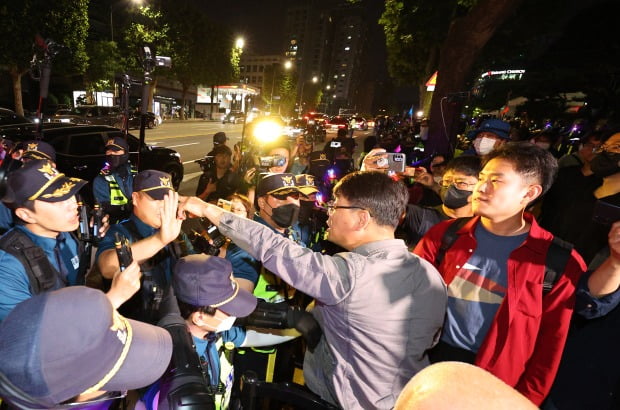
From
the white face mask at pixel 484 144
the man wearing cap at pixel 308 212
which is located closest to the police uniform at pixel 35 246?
the man wearing cap at pixel 308 212

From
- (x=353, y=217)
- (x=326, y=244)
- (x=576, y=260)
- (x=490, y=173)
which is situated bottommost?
(x=326, y=244)

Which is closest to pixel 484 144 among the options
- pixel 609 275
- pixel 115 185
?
pixel 609 275

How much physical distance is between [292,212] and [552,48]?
31286 mm

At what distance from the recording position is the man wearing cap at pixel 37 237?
201 centimetres

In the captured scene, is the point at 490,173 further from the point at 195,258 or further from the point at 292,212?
the point at 195,258

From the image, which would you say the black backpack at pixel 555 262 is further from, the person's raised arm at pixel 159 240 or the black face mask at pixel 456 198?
the person's raised arm at pixel 159 240

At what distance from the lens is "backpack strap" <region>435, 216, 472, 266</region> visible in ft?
8.07

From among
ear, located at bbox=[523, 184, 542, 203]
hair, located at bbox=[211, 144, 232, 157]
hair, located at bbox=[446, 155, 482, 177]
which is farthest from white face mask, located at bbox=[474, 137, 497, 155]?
hair, located at bbox=[211, 144, 232, 157]

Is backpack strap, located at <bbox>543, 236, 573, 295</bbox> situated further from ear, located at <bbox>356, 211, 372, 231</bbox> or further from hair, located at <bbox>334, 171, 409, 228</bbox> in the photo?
ear, located at <bbox>356, 211, 372, 231</bbox>

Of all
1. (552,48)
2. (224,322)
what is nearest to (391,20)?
(552,48)

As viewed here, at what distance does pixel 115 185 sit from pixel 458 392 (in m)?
5.33

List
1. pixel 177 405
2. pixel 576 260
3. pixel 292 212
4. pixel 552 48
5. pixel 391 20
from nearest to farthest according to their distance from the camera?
pixel 177 405, pixel 576 260, pixel 292 212, pixel 391 20, pixel 552 48

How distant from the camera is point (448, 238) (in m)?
2.48

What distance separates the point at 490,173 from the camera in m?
2.21
